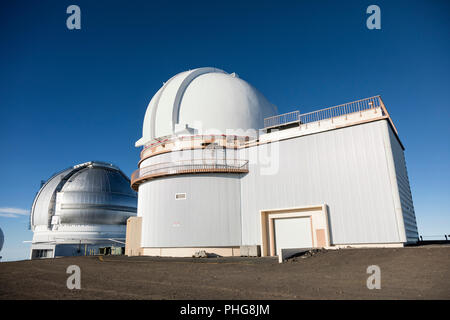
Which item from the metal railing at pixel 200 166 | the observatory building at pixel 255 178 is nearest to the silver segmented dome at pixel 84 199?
the observatory building at pixel 255 178

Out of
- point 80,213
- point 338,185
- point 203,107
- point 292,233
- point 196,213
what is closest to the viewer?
point 338,185

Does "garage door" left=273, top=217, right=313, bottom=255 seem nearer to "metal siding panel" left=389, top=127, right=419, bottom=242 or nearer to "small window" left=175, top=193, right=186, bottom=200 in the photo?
"metal siding panel" left=389, top=127, right=419, bottom=242

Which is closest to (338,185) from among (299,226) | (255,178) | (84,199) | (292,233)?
(299,226)

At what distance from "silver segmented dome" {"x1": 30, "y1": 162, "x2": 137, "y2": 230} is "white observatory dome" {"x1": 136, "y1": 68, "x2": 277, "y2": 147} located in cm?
1578

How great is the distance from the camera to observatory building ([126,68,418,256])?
1524 centimetres

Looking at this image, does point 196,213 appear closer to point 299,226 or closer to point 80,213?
point 299,226

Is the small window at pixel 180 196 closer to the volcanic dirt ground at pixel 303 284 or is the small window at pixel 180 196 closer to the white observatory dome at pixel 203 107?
the white observatory dome at pixel 203 107

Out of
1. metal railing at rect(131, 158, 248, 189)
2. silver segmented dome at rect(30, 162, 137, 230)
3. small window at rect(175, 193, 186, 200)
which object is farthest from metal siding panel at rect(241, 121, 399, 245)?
silver segmented dome at rect(30, 162, 137, 230)

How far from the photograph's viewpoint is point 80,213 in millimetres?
35656

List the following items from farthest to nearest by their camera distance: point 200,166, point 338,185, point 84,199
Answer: point 84,199 → point 200,166 → point 338,185

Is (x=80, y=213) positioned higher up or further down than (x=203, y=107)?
further down

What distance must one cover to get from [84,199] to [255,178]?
88.3ft

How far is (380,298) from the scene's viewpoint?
5.50 meters
